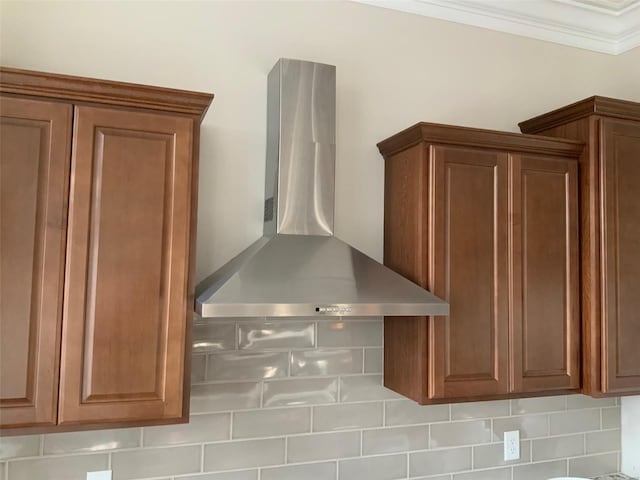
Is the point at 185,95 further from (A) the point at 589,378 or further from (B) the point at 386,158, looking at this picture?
(A) the point at 589,378

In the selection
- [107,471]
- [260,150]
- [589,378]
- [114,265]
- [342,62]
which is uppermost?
[342,62]

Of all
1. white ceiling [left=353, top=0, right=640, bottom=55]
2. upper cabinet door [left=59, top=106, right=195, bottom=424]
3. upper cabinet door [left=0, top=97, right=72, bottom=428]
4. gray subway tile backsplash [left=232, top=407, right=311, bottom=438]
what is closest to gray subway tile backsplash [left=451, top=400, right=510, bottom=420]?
gray subway tile backsplash [left=232, top=407, right=311, bottom=438]

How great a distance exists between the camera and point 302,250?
5.82ft

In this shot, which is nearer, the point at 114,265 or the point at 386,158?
the point at 114,265

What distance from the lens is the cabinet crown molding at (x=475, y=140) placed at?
1925 mm

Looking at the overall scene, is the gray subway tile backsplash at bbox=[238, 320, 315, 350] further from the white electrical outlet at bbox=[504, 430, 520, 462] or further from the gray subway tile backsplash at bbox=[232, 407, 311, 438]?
the white electrical outlet at bbox=[504, 430, 520, 462]

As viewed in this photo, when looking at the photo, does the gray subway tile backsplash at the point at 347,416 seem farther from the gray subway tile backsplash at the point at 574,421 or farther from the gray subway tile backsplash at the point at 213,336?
the gray subway tile backsplash at the point at 574,421

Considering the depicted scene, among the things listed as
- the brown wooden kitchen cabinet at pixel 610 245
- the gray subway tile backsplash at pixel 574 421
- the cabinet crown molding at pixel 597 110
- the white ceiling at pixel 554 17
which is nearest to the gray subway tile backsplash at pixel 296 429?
the gray subway tile backsplash at pixel 574 421

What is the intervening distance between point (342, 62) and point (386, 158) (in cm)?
42

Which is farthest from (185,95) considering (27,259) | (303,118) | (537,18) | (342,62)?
(537,18)

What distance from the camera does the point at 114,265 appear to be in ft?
4.97

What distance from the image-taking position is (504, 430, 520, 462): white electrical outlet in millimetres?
2322

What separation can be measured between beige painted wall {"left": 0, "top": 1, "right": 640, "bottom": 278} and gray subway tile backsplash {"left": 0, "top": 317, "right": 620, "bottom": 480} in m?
0.35

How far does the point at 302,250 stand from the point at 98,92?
0.75m
